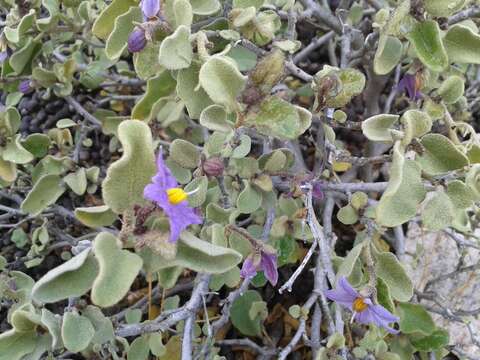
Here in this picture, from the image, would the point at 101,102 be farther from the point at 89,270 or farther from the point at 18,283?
the point at 89,270

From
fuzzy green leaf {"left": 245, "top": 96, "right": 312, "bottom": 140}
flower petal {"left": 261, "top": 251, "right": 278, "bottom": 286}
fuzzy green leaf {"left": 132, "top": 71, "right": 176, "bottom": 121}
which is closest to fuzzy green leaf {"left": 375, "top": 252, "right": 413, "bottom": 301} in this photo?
flower petal {"left": 261, "top": 251, "right": 278, "bottom": 286}

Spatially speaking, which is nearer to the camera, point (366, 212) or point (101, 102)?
point (366, 212)

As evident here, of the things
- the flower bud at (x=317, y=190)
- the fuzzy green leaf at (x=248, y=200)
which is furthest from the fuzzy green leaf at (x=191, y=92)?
the flower bud at (x=317, y=190)

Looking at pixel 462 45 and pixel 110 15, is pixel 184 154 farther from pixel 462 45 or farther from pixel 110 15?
pixel 462 45

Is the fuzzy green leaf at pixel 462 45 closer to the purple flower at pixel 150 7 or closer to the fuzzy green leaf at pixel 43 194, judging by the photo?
the purple flower at pixel 150 7

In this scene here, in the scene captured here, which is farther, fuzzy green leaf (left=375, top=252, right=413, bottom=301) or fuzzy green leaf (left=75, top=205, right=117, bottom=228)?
fuzzy green leaf (left=375, top=252, right=413, bottom=301)

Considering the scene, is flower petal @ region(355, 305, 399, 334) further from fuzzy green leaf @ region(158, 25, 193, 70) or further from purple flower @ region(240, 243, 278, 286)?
fuzzy green leaf @ region(158, 25, 193, 70)

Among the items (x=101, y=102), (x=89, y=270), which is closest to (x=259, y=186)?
(x=89, y=270)
